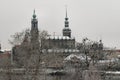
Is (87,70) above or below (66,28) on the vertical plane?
below

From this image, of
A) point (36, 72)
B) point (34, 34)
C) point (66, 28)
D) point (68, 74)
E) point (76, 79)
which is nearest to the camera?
point (36, 72)

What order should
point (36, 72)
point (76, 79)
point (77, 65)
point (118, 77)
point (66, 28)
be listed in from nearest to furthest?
point (36, 72), point (76, 79), point (77, 65), point (118, 77), point (66, 28)

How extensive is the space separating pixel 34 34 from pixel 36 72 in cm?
407

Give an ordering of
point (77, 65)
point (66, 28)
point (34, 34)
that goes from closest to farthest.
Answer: point (34, 34), point (77, 65), point (66, 28)

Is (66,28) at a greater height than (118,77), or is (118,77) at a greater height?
(66,28)

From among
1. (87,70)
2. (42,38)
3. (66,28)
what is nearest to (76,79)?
(87,70)

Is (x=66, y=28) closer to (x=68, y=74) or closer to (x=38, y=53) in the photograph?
(x=68, y=74)

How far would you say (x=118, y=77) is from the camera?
5262 cm

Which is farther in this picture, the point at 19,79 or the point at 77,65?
the point at 77,65

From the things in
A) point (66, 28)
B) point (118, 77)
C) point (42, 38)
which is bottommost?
point (118, 77)

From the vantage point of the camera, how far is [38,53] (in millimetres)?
35875

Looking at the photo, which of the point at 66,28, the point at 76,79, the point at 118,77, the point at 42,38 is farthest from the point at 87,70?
the point at 66,28

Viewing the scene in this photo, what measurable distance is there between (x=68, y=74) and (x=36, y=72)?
12.7 m

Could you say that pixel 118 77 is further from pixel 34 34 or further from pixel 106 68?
pixel 34 34
